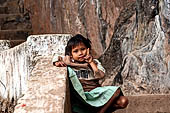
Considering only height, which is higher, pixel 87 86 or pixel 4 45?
pixel 4 45

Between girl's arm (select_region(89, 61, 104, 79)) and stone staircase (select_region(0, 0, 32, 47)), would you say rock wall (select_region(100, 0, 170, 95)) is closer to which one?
stone staircase (select_region(0, 0, 32, 47))

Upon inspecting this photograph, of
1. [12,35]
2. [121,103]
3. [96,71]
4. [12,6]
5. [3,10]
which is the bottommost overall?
[121,103]

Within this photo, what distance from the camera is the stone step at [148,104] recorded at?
5676 millimetres

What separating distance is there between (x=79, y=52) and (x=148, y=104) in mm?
2199

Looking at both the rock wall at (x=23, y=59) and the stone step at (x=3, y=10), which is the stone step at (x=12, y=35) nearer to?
the stone step at (x=3, y=10)

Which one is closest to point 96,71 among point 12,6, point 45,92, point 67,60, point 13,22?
point 67,60

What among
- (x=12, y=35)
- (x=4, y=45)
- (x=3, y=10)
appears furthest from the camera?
(x=3, y=10)

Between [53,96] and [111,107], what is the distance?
1049 mm

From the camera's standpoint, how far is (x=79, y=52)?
3.93m

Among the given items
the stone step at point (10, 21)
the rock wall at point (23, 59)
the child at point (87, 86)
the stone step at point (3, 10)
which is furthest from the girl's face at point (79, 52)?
the stone step at point (3, 10)

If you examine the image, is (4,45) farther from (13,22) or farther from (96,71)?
(13,22)

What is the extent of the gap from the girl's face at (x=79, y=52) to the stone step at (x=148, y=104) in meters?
1.87

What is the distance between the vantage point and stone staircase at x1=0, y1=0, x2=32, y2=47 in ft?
33.7

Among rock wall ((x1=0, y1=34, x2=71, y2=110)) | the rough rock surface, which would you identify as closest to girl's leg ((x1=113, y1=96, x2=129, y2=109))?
rock wall ((x1=0, y1=34, x2=71, y2=110))
